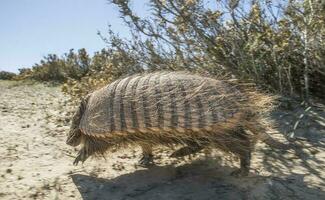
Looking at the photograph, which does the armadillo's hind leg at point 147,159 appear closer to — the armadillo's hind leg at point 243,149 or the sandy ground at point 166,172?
the sandy ground at point 166,172

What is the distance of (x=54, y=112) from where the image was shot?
6.71 metres

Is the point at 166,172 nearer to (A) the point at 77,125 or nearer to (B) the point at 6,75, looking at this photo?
(A) the point at 77,125

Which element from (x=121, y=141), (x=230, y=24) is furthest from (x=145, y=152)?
(x=230, y=24)

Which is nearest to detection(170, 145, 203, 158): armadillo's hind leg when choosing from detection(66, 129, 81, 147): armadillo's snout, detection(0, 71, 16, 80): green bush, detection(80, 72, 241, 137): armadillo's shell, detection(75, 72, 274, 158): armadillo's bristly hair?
detection(75, 72, 274, 158): armadillo's bristly hair

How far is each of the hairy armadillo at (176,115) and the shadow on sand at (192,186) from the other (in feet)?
0.61

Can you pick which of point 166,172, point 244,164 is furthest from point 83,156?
point 244,164

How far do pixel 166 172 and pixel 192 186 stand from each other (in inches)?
17.7

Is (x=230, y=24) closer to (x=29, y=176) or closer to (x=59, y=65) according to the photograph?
(x=29, y=176)

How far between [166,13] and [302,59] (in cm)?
183

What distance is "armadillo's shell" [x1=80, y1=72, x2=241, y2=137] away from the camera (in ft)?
10.7

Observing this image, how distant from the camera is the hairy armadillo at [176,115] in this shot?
327 centimetres

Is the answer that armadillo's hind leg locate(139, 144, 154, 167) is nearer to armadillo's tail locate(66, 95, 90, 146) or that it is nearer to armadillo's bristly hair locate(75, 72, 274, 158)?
armadillo's bristly hair locate(75, 72, 274, 158)

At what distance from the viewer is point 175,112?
3.33 metres

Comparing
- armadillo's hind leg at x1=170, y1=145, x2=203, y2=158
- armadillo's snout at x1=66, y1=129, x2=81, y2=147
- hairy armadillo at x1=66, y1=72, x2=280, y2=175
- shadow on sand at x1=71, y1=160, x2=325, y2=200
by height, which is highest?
hairy armadillo at x1=66, y1=72, x2=280, y2=175
